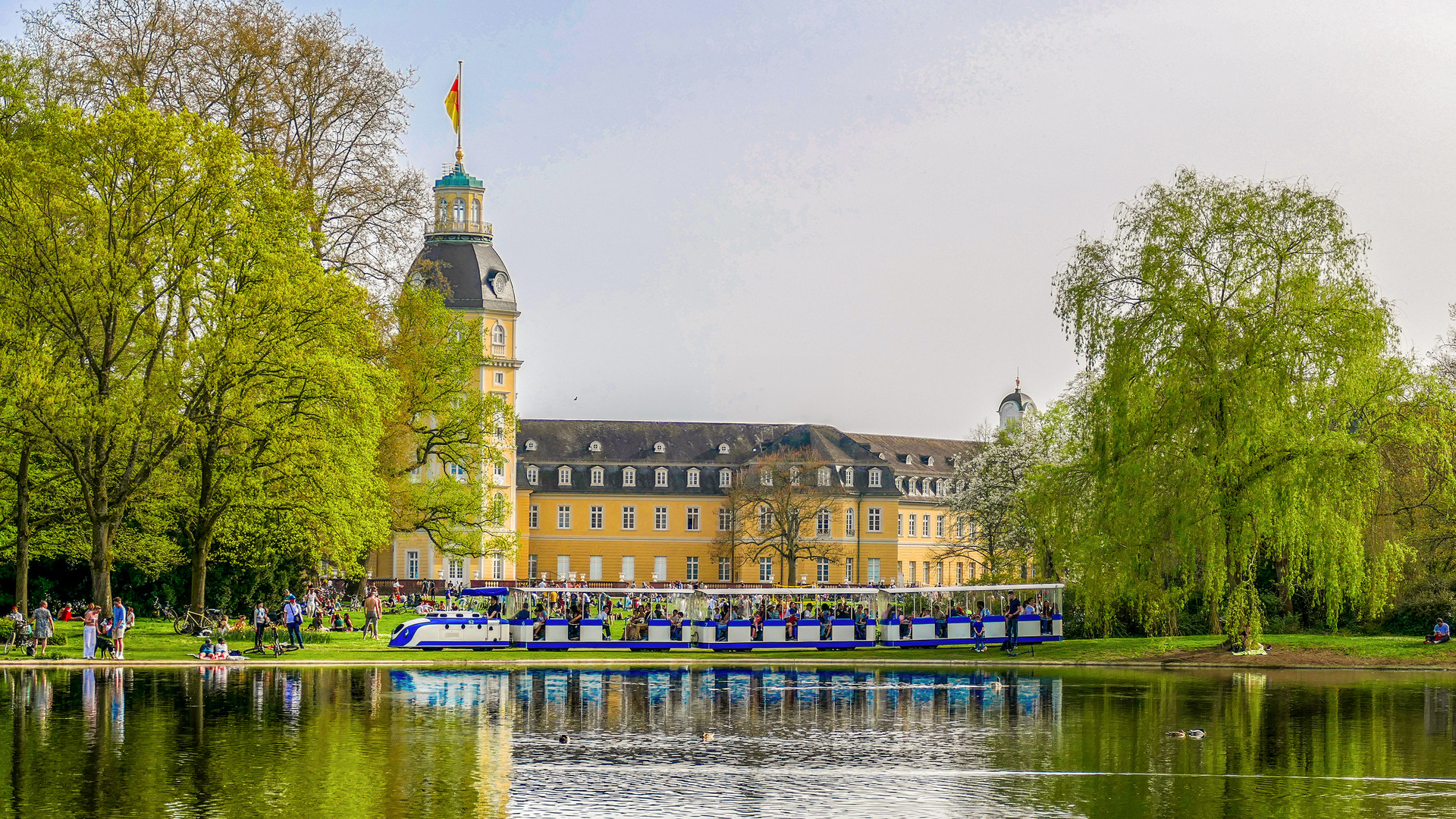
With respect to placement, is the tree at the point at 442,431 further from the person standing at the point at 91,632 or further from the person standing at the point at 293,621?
the person standing at the point at 91,632

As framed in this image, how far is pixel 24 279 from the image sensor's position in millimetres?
41125

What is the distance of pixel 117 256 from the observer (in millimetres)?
40438

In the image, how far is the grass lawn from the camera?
4347cm

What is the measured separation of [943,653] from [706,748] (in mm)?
26380

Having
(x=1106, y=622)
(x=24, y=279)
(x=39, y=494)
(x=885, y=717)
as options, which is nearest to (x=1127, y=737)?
(x=885, y=717)

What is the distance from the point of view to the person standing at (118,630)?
40625 mm

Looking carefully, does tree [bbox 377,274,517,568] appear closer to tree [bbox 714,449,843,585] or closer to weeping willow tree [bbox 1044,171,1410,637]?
weeping willow tree [bbox 1044,171,1410,637]

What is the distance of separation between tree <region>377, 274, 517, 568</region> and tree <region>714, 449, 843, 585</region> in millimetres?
35355

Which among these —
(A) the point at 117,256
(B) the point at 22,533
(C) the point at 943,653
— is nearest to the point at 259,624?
(B) the point at 22,533

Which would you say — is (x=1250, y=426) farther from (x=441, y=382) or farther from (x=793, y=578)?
(x=793, y=578)

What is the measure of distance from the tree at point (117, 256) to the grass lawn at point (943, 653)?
4.05 metres

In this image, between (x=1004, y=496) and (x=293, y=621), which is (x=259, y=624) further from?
(x=1004, y=496)

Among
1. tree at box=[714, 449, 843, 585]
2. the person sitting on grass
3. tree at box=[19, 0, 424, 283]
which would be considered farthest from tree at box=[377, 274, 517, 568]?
tree at box=[714, 449, 843, 585]

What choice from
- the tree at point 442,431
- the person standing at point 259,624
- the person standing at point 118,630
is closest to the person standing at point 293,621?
the person standing at point 259,624
